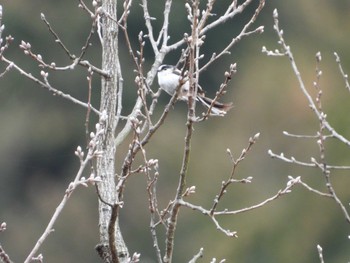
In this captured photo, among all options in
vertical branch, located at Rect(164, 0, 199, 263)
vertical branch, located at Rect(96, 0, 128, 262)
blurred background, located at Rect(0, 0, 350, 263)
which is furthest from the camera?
blurred background, located at Rect(0, 0, 350, 263)

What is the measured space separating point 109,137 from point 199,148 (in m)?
20.6

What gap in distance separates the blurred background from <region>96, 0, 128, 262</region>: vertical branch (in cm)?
1617

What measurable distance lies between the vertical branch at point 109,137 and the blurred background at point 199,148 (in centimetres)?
1617

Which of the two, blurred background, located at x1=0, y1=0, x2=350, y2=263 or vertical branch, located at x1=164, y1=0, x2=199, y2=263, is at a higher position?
blurred background, located at x1=0, y1=0, x2=350, y2=263

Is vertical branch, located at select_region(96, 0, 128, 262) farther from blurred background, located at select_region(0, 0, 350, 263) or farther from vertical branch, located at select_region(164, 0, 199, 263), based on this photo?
blurred background, located at select_region(0, 0, 350, 263)

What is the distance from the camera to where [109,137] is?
17.1 ft

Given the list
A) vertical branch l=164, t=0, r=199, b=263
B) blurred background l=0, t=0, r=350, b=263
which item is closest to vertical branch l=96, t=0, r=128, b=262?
vertical branch l=164, t=0, r=199, b=263

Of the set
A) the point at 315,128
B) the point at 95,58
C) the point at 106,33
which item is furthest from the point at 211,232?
the point at 106,33

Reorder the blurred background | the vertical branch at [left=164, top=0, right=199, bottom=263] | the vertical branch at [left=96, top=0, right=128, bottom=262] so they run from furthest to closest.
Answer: the blurred background
the vertical branch at [left=96, top=0, right=128, bottom=262]
the vertical branch at [left=164, top=0, right=199, bottom=263]

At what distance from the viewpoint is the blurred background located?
23.1m

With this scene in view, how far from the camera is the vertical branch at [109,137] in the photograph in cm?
510

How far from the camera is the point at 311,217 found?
2420 cm

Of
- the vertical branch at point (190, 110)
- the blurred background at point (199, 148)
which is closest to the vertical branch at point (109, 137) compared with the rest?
the vertical branch at point (190, 110)

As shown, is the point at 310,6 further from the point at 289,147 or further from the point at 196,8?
the point at 196,8
